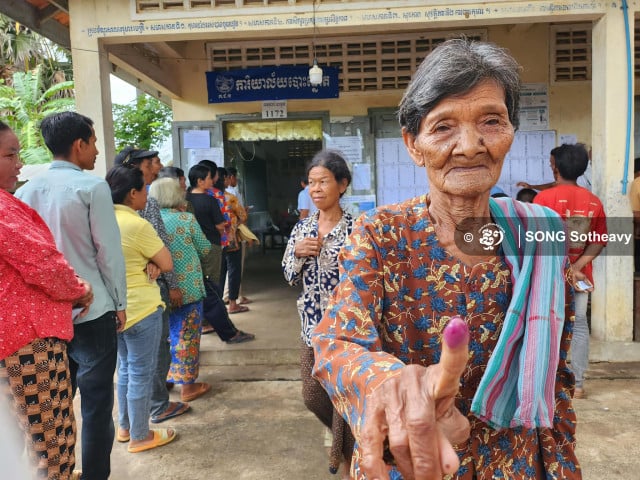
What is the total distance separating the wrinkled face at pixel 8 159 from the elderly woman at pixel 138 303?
30.2 inches

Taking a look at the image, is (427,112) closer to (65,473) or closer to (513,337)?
(513,337)

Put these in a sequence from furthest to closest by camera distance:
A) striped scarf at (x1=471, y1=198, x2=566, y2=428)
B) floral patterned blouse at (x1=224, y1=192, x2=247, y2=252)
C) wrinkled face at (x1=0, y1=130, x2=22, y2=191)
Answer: floral patterned blouse at (x1=224, y1=192, x2=247, y2=252), wrinkled face at (x1=0, y1=130, x2=22, y2=191), striped scarf at (x1=471, y1=198, x2=566, y2=428)

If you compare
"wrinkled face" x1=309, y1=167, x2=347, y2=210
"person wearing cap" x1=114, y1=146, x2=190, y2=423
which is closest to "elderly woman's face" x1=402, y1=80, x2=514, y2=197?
"wrinkled face" x1=309, y1=167, x2=347, y2=210

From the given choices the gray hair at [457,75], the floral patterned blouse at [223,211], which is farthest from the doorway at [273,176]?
the gray hair at [457,75]

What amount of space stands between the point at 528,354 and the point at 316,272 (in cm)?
174

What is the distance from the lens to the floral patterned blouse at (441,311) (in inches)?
41.0

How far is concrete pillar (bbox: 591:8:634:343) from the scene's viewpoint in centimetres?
400

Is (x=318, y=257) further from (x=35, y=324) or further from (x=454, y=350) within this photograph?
(x=454, y=350)

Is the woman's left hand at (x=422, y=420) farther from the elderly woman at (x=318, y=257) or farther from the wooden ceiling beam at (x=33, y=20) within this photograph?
the wooden ceiling beam at (x=33, y=20)

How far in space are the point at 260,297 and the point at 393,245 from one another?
5.51 meters

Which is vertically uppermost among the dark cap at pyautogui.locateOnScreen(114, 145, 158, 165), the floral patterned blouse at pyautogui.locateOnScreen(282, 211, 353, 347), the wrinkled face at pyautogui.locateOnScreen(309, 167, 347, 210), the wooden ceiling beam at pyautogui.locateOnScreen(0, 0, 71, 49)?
the wooden ceiling beam at pyautogui.locateOnScreen(0, 0, 71, 49)

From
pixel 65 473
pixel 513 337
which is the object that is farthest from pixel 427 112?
pixel 65 473

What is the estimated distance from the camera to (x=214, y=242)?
444 centimetres

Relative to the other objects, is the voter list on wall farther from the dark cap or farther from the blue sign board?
the dark cap
